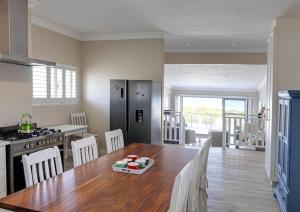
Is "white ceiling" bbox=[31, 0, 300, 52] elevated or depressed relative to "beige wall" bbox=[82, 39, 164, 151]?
elevated

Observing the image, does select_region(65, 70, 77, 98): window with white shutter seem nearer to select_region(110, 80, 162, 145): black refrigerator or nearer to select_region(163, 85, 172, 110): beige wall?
select_region(110, 80, 162, 145): black refrigerator

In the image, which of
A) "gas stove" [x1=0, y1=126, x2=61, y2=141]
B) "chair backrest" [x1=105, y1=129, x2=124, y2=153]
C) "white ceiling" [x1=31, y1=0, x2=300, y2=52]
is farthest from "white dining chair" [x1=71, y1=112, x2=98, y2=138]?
"chair backrest" [x1=105, y1=129, x2=124, y2=153]

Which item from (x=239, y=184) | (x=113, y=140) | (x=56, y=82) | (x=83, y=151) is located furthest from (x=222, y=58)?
(x=83, y=151)

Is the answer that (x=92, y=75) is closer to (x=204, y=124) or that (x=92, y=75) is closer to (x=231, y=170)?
(x=231, y=170)

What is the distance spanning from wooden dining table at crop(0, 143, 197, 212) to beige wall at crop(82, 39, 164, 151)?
3.65 m

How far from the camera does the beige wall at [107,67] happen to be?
→ 5.95 metres

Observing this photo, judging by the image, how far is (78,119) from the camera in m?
6.21

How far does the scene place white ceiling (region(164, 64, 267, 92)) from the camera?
8.68 m

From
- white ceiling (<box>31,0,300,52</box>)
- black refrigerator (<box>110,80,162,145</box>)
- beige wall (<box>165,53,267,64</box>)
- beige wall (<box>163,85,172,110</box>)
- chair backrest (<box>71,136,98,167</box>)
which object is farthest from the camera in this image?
beige wall (<box>163,85,172,110</box>)

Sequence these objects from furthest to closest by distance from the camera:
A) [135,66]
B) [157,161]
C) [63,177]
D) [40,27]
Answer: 1. [135,66]
2. [40,27]
3. [157,161]
4. [63,177]

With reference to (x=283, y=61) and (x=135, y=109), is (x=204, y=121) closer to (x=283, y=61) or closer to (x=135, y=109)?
(x=135, y=109)

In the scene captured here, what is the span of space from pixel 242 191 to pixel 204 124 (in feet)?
27.6

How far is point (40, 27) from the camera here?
16.7 feet

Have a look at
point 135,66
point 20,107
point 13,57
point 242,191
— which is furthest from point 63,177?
point 135,66
